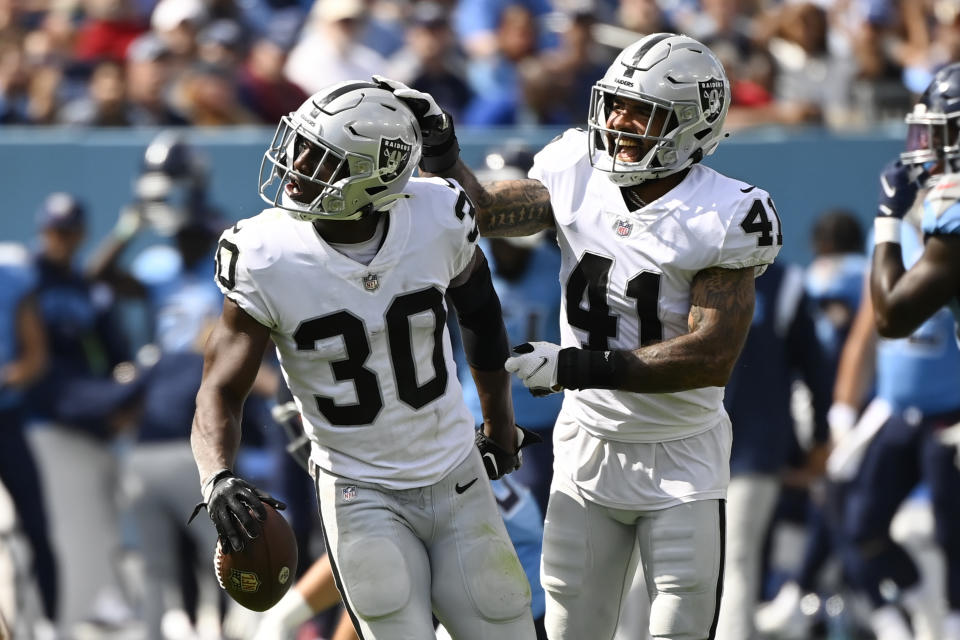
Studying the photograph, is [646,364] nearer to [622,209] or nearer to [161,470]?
[622,209]

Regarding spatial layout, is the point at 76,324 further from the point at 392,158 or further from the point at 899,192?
the point at 899,192

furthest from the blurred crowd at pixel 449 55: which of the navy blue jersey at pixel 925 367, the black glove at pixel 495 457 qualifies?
the black glove at pixel 495 457

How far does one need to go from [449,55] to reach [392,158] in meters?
4.75

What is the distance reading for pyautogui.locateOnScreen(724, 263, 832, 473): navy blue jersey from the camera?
6.39 meters

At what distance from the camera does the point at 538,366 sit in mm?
4020

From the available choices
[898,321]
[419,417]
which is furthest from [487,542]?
[898,321]

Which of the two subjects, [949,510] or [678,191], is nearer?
[678,191]

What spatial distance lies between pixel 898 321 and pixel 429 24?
425 centimetres

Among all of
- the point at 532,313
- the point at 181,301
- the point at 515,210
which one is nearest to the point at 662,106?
the point at 515,210

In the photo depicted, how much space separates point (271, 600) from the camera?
12.4ft

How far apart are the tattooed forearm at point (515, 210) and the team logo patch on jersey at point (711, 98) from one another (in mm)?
475

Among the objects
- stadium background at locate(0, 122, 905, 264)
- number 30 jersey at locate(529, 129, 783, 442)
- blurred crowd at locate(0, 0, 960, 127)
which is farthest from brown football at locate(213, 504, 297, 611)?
blurred crowd at locate(0, 0, 960, 127)

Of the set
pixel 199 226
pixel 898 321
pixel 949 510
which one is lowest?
pixel 949 510

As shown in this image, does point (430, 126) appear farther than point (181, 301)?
No
